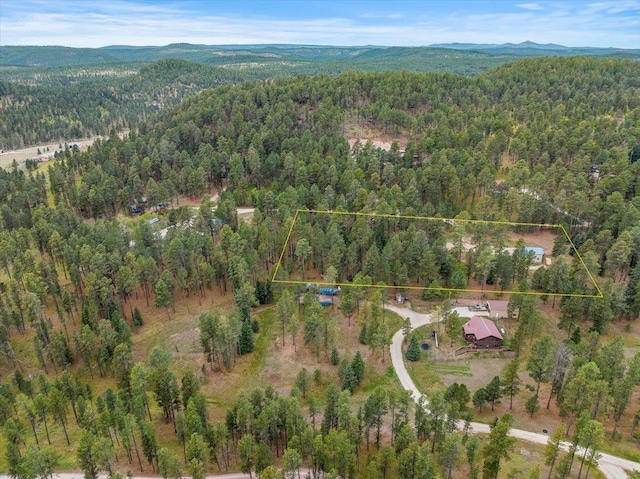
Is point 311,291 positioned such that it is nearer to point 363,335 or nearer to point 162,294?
point 363,335

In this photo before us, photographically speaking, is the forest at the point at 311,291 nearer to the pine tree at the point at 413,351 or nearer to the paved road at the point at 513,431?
the pine tree at the point at 413,351

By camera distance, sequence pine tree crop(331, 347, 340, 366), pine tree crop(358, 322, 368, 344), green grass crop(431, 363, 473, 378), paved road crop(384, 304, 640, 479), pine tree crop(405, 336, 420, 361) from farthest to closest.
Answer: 1. pine tree crop(358, 322, 368, 344)
2. pine tree crop(331, 347, 340, 366)
3. pine tree crop(405, 336, 420, 361)
4. green grass crop(431, 363, 473, 378)
5. paved road crop(384, 304, 640, 479)

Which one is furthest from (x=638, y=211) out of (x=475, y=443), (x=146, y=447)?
(x=146, y=447)

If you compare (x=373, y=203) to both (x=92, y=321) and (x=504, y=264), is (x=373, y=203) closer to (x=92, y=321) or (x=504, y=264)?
(x=504, y=264)

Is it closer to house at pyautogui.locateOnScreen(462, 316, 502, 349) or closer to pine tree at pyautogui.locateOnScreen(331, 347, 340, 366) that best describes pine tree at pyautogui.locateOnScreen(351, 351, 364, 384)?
pine tree at pyautogui.locateOnScreen(331, 347, 340, 366)

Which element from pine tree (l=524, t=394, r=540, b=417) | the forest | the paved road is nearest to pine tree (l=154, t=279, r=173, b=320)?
the forest

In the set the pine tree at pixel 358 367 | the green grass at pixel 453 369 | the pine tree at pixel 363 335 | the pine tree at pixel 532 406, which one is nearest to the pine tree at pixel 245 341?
the pine tree at pixel 363 335

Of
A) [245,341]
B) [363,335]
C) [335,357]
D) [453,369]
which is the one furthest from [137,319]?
[453,369]

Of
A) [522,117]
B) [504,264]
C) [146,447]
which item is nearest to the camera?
[146,447]
